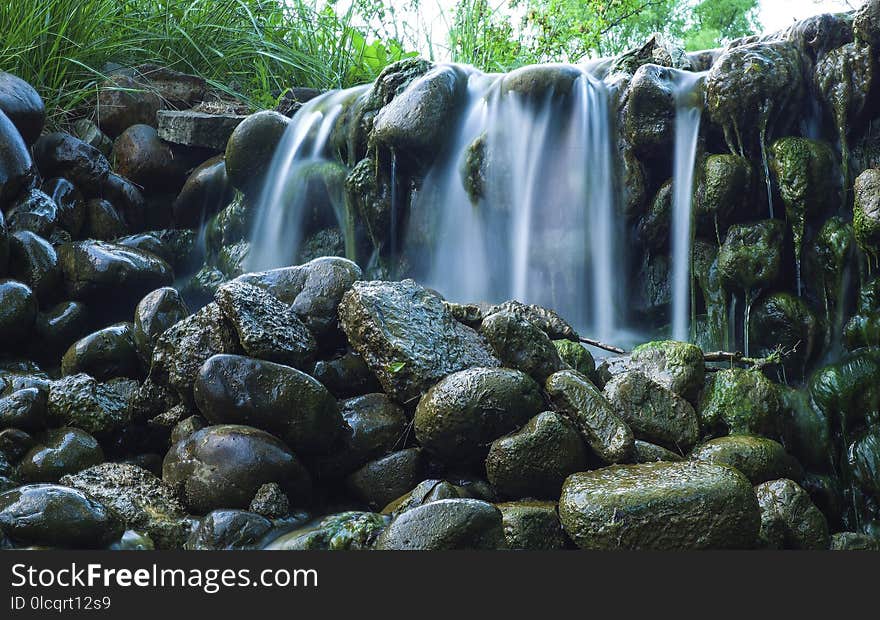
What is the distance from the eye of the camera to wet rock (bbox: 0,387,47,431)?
4.46 m

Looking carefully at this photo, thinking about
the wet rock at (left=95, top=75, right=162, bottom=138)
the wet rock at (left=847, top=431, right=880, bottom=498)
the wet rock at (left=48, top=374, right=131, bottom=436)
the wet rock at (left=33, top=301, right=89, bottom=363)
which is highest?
the wet rock at (left=95, top=75, right=162, bottom=138)

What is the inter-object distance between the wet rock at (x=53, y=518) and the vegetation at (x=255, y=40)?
21.5 feet

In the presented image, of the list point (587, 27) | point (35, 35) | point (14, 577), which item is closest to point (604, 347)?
point (14, 577)

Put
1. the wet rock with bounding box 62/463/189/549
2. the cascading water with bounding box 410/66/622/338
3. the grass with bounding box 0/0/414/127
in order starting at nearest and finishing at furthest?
the wet rock with bounding box 62/463/189/549, the cascading water with bounding box 410/66/622/338, the grass with bounding box 0/0/414/127

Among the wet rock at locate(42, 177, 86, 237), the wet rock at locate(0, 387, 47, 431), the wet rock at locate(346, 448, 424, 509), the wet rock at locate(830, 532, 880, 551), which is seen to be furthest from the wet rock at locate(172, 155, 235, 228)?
the wet rock at locate(830, 532, 880, 551)

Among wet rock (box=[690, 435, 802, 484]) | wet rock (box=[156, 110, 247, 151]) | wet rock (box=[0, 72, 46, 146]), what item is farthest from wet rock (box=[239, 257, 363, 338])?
wet rock (box=[156, 110, 247, 151])

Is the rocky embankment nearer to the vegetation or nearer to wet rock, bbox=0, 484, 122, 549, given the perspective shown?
wet rock, bbox=0, 484, 122, 549

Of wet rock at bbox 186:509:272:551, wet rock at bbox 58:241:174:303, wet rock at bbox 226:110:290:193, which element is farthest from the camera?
wet rock at bbox 226:110:290:193

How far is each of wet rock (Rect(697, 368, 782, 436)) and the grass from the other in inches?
281

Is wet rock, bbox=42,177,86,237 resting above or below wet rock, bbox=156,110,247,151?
below

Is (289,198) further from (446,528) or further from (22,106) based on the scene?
(446,528)

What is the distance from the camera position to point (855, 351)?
18.9 ft

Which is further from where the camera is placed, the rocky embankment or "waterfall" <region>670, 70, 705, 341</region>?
"waterfall" <region>670, 70, 705, 341</region>

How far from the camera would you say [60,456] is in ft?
14.0
